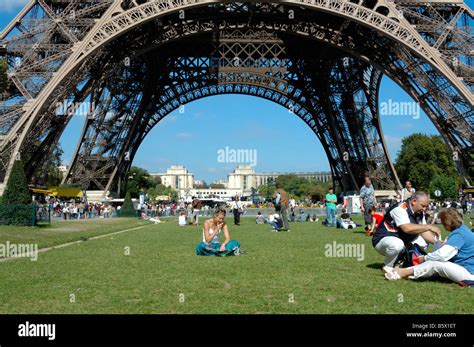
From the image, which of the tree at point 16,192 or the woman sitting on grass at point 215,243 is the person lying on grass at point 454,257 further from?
the tree at point 16,192

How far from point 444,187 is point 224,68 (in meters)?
40.9

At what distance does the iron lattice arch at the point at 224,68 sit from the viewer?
27.9 m

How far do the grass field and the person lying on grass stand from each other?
18 centimetres

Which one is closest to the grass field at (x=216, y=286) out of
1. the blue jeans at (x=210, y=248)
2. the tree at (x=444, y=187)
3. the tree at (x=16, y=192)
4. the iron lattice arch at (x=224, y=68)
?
the blue jeans at (x=210, y=248)

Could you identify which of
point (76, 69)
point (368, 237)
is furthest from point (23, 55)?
point (368, 237)

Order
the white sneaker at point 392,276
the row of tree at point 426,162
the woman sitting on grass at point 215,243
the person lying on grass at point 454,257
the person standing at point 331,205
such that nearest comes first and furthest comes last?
the person lying on grass at point 454,257
the white sneaker at point 392,276
the woman sitting on grass at point 215,243
the person standing at point 331,205
the row of tree at point 426,162

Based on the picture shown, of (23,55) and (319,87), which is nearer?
(23,55)

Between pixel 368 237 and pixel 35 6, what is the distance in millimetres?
23797

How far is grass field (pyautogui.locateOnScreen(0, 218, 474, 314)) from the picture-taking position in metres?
6.21

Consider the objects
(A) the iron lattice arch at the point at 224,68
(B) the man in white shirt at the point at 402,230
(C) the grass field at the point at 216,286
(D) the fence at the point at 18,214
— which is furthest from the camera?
(A) the iron lattice arch at the point at 224,68

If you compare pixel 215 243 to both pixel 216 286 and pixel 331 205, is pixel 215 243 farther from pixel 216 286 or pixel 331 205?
pixel 331 205

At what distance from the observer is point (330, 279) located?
834 centimetres

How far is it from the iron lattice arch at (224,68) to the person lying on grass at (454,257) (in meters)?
20.9
